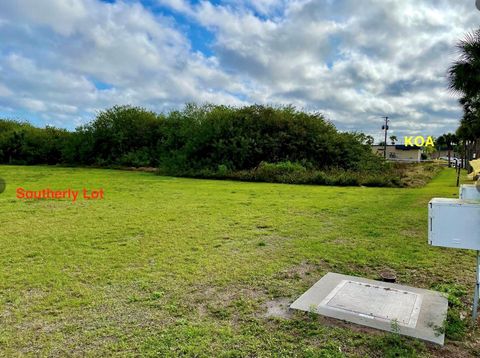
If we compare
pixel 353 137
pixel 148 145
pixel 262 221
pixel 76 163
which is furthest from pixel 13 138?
pixel 262 221

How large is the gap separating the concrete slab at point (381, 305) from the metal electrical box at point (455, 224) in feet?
1.87

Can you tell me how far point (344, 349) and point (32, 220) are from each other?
18.3ft

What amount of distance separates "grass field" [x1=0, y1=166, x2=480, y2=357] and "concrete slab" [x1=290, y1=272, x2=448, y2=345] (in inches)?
4.1

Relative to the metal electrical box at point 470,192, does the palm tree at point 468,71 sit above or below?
above

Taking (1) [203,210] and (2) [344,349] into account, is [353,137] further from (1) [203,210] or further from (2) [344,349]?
(2) [344,349]

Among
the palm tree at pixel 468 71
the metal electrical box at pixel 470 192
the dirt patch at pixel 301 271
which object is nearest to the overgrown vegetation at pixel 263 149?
the palm tree at pixel 468 71

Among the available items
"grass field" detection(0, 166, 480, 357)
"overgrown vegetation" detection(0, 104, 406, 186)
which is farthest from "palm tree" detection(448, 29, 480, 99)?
A: "grass field" detection(0, 166, 480, 357)

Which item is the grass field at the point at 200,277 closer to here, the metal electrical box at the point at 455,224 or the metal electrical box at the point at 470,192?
the metal electrical box at the point at 455,224

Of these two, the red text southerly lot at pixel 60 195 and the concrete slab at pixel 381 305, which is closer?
the concrete slab at pixel 381 305

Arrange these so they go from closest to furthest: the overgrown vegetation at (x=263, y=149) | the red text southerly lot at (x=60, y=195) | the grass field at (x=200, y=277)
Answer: the grass field at (x=200, y=277) < the red text southerly lot at (x=60, y=195) < the overgrown vegetation at (x=263, y=149)

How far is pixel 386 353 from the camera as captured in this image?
209 centimetres

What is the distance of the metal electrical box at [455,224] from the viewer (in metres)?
2.34

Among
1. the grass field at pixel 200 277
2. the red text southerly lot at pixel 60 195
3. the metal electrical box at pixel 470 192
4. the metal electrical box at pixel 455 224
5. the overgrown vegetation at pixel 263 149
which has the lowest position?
the grass field at pixel 200 277

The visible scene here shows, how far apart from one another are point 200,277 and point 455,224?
2.19 metres
